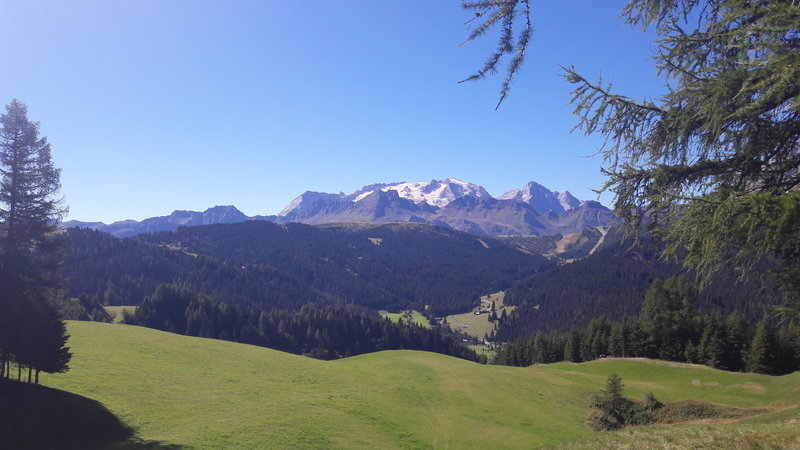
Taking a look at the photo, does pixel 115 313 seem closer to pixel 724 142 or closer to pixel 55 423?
pixel 55 423

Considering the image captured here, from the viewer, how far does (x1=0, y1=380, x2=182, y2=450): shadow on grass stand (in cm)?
2362

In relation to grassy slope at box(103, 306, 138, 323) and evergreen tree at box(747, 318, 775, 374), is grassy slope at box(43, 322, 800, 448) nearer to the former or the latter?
evergreen tree at box(747, 318, 775, 374)

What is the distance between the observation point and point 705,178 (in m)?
10.9

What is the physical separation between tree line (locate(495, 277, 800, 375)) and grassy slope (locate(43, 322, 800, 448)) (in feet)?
28.2

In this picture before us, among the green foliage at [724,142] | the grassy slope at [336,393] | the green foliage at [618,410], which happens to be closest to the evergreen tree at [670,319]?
the grassy slope at [336,393]

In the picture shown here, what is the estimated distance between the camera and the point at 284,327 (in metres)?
159

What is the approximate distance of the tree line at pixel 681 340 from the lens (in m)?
59.8

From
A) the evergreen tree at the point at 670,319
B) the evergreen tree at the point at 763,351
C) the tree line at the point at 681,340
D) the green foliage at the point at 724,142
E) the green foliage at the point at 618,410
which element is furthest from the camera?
the evergreen tree at the point at 670,319

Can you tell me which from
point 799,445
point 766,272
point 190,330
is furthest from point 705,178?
point 190,330

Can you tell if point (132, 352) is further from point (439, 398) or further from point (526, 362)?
point (526, 362)

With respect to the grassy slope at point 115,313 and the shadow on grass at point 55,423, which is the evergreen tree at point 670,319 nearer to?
the shadow on grass at point 55,423

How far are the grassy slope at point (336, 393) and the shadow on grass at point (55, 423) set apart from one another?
4.34 feet

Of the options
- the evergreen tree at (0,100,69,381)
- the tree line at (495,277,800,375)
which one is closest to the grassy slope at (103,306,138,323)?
the evergreen tree at (0,100,69,381)

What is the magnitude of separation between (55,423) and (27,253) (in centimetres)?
1261
